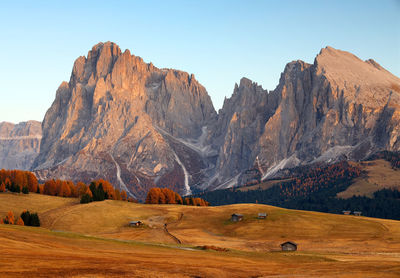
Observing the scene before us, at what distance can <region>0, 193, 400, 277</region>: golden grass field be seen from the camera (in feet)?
169

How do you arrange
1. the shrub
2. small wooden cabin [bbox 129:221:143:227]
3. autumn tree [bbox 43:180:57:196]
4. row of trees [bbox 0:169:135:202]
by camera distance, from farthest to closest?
1. autumn tree [bbox 43:180:57:196]
2. row of trees [bbox 0:169:135:202]
3. the shrub
4. small wooden cabin [bbox 129:221:143:227]

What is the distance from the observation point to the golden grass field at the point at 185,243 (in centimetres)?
5156

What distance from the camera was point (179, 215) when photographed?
159 metres

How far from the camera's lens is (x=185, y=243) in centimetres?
10675

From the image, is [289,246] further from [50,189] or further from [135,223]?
[50,189]

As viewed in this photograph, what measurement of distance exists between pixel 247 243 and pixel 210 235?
17.7m

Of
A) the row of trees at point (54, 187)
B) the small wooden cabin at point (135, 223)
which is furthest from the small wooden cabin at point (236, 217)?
the row of trees at point (54, 187)

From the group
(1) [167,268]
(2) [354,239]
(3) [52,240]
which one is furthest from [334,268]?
(2) [354,239]

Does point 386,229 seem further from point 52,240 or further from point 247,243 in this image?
point 52,240

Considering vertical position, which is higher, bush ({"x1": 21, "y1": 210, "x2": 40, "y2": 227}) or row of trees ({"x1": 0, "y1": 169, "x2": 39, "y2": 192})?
row of trees ({"x1": 0, "y1": 169, "x2": 39, "y2": 192})

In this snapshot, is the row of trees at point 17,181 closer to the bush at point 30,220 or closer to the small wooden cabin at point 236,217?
the bush at point 30,220

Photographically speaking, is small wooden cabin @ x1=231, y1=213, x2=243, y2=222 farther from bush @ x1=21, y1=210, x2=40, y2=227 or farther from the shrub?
the shrub

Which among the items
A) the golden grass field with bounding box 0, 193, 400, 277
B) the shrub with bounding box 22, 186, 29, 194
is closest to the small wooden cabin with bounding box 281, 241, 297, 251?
the golden grass field with bounding box 0, 193, 400, 277

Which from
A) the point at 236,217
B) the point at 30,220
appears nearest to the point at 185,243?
the point at 236,217
